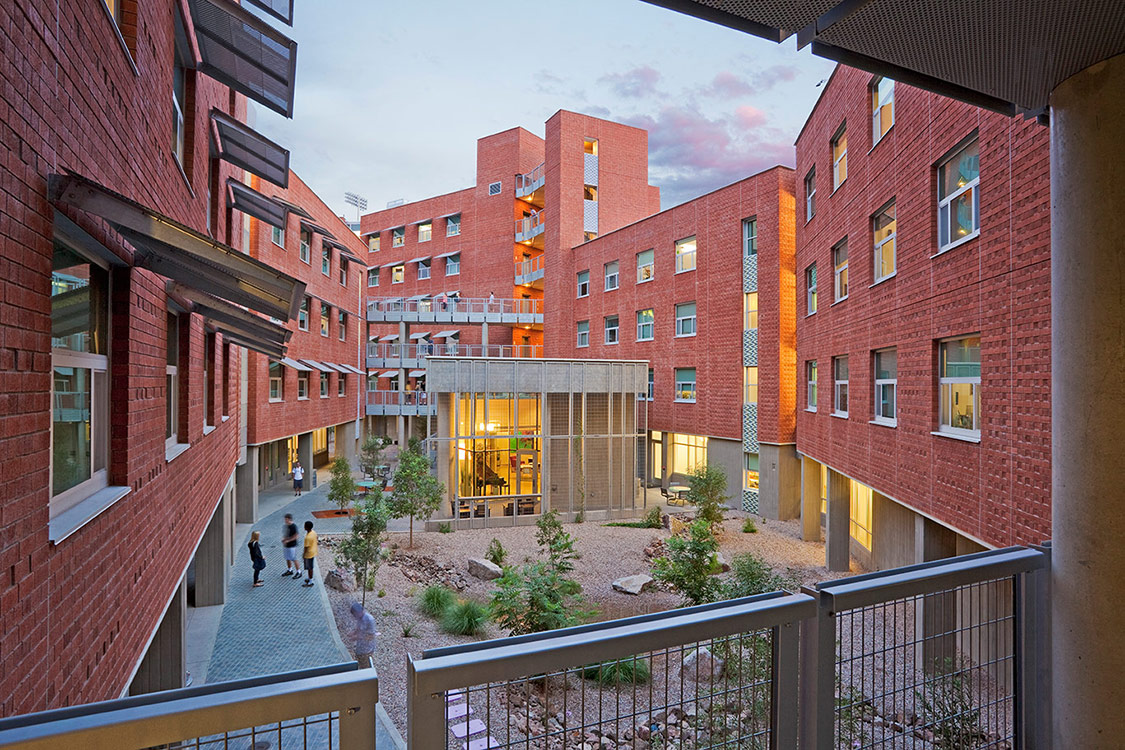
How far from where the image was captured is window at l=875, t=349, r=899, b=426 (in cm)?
1127

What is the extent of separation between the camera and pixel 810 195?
19188 millimetres

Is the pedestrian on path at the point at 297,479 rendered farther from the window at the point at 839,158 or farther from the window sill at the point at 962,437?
the window sill at the point at 962,437

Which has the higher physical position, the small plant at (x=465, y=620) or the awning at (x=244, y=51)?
the awning at (x=244, y=51)

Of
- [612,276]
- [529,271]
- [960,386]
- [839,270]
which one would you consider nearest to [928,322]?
[960,386]

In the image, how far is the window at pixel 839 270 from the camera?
14.9m

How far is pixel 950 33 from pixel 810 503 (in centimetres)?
1884

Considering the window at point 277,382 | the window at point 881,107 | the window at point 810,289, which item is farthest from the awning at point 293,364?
the window at point 881,107

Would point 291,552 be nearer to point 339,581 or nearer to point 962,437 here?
point 339,581

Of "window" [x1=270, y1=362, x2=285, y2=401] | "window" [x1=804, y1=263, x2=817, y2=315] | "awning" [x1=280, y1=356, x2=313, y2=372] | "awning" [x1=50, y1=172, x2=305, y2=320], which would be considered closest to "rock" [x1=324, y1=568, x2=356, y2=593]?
"awning" [x1=50, y1=172, x2=305, y2=320]

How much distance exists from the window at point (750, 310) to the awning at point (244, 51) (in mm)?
18612

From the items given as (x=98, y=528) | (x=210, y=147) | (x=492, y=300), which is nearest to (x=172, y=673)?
(x=98, y=528)

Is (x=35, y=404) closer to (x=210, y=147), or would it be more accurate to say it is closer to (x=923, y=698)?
(x=923, y=698)

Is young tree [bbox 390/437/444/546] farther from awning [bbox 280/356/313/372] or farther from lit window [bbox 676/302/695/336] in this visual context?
lit window [bbox 676/302/695/336]

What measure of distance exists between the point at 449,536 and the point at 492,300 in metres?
20.8
